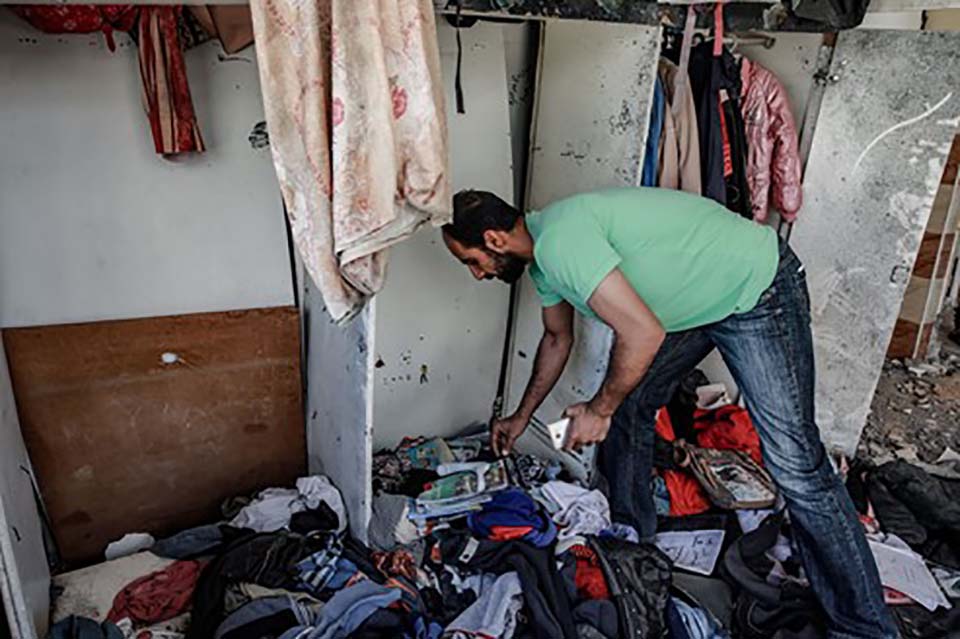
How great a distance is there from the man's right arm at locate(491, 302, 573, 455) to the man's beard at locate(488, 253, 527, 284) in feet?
0.91

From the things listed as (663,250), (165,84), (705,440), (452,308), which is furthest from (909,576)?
(165,84)

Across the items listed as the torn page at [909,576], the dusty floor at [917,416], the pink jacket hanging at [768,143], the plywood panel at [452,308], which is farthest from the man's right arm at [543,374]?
the dusty floor at [917,416]

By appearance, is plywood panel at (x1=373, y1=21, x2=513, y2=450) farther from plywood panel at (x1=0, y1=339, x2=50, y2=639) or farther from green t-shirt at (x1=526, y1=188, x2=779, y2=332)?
plywood panel at (x1=0, y1=339, x2=50, y2=639)

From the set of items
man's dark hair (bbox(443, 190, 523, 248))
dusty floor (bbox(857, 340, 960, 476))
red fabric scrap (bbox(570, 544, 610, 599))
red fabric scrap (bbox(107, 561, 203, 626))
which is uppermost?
man's dark hair (bbox(443, 190, 523, 248))

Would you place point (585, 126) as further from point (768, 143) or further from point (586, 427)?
point (586, 427)

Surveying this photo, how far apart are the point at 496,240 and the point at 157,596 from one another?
1230 millimetres

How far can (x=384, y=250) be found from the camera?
132 centimetres

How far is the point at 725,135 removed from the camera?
7.64 ft

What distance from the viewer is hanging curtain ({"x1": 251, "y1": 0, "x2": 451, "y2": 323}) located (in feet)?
3.75

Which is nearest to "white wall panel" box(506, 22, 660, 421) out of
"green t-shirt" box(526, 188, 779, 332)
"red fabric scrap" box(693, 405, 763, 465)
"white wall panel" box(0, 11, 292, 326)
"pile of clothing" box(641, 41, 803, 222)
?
"pile of clothing" box(641, 41, 803, 222)

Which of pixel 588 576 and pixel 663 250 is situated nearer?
pixel 663 250

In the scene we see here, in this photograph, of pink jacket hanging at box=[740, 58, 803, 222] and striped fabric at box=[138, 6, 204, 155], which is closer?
striped fabric at box=[138, 6, 204, 155]

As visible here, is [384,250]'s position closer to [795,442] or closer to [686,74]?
[795,442]

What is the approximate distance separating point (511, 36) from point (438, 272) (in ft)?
2.60
